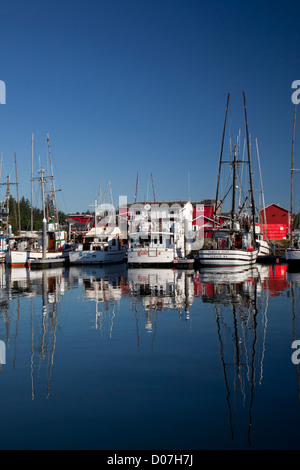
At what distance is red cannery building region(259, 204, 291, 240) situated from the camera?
83188 mm

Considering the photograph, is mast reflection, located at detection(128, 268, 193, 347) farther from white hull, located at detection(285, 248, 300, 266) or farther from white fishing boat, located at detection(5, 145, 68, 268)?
white fishing boat, located at detection(5, 145, 68, 268)

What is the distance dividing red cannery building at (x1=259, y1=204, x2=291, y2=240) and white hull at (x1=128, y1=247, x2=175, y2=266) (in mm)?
40212

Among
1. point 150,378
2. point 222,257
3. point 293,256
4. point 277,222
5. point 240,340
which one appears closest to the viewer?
point 150,378

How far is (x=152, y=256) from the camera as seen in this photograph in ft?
155

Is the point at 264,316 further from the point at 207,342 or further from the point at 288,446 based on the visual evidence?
the point at 288,446

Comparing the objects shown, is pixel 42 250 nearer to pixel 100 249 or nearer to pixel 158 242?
pixel 100 249

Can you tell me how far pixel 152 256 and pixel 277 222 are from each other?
44.2 meters

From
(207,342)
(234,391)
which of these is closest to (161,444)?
(234,391)

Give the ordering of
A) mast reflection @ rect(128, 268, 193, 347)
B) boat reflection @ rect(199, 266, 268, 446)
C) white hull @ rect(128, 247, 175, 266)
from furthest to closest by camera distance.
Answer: white hull @ rect(128, 247, 175, 266) < mast reflection @ rect(128, 268, 193, 347) < boat reflection @ rect(199, 266, 268, 446)

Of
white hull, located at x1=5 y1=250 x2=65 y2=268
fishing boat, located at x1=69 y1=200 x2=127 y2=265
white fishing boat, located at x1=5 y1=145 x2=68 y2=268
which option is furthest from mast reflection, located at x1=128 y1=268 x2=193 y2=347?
fishing boat, located at x1=69 y1=200 x2=127 y2=265

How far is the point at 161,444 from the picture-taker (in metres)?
6.39

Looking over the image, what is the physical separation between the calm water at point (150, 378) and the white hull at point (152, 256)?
28.8 meters

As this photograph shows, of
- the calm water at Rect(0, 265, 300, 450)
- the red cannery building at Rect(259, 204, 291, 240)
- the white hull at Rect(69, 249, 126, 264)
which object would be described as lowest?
the calm water at Rect(0, 265, 300, 450)

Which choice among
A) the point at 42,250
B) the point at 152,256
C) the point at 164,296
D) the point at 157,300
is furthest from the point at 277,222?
the point at 157,300
